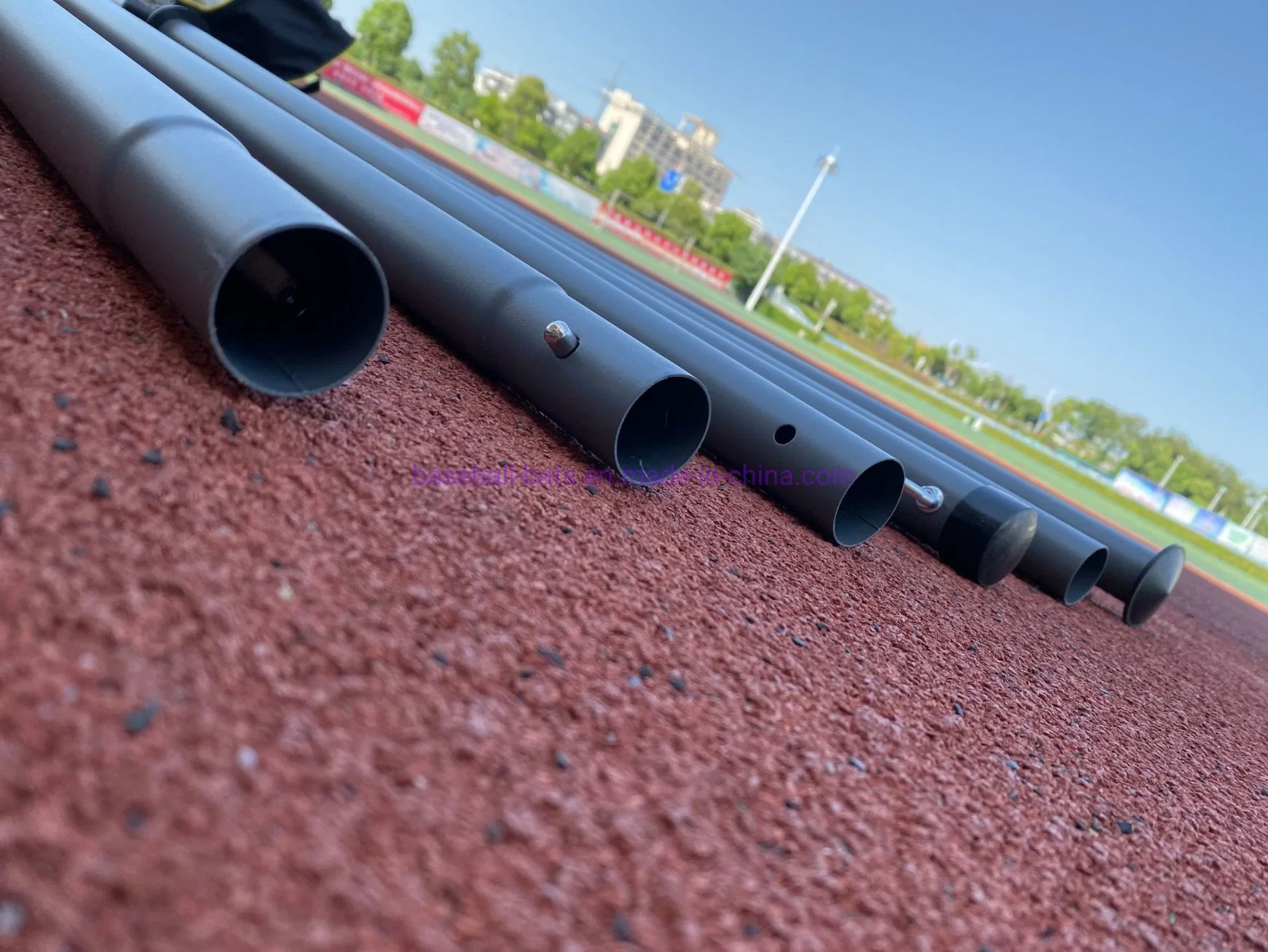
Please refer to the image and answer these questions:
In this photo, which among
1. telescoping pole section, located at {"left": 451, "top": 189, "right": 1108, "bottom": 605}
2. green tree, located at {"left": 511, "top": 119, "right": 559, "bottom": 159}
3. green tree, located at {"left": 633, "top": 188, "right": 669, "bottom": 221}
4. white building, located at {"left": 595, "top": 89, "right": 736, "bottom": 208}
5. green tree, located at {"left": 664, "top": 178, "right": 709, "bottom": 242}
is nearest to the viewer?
telescoping pole section, located at {"left": 451, "top": 189, "right": 1108, "bottom": 605}

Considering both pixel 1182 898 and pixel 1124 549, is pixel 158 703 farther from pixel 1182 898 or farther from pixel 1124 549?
pixel 1124 549

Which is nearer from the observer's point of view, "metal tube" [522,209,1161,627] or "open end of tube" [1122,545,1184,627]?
"metal tube" [522,209,1161,627]

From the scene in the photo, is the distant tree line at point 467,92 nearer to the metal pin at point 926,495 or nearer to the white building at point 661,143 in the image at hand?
the white building at point 661,143

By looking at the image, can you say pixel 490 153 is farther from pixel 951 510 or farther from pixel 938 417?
pixel 951 510

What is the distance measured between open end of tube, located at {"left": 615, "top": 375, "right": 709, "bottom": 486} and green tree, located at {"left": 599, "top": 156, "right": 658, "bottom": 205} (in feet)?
242

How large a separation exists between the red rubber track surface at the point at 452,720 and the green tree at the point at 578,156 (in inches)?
3035

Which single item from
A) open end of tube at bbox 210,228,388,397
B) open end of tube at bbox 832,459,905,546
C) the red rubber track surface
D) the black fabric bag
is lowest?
the red rubber track surface

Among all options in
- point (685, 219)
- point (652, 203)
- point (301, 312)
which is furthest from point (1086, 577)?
point (685, 219)

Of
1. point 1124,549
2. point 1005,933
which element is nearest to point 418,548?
point 1005,933

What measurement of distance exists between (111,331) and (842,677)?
311 cm

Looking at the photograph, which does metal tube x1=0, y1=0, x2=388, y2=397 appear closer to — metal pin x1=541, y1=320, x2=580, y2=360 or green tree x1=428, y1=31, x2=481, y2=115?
metal pin x1=541, y1=320, x2=580, y2=360

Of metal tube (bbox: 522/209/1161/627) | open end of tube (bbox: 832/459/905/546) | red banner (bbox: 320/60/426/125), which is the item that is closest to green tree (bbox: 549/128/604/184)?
red banner (bbox: 320/60/426/125)

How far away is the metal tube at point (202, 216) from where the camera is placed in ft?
7.98

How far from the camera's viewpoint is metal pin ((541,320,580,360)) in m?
3.47
